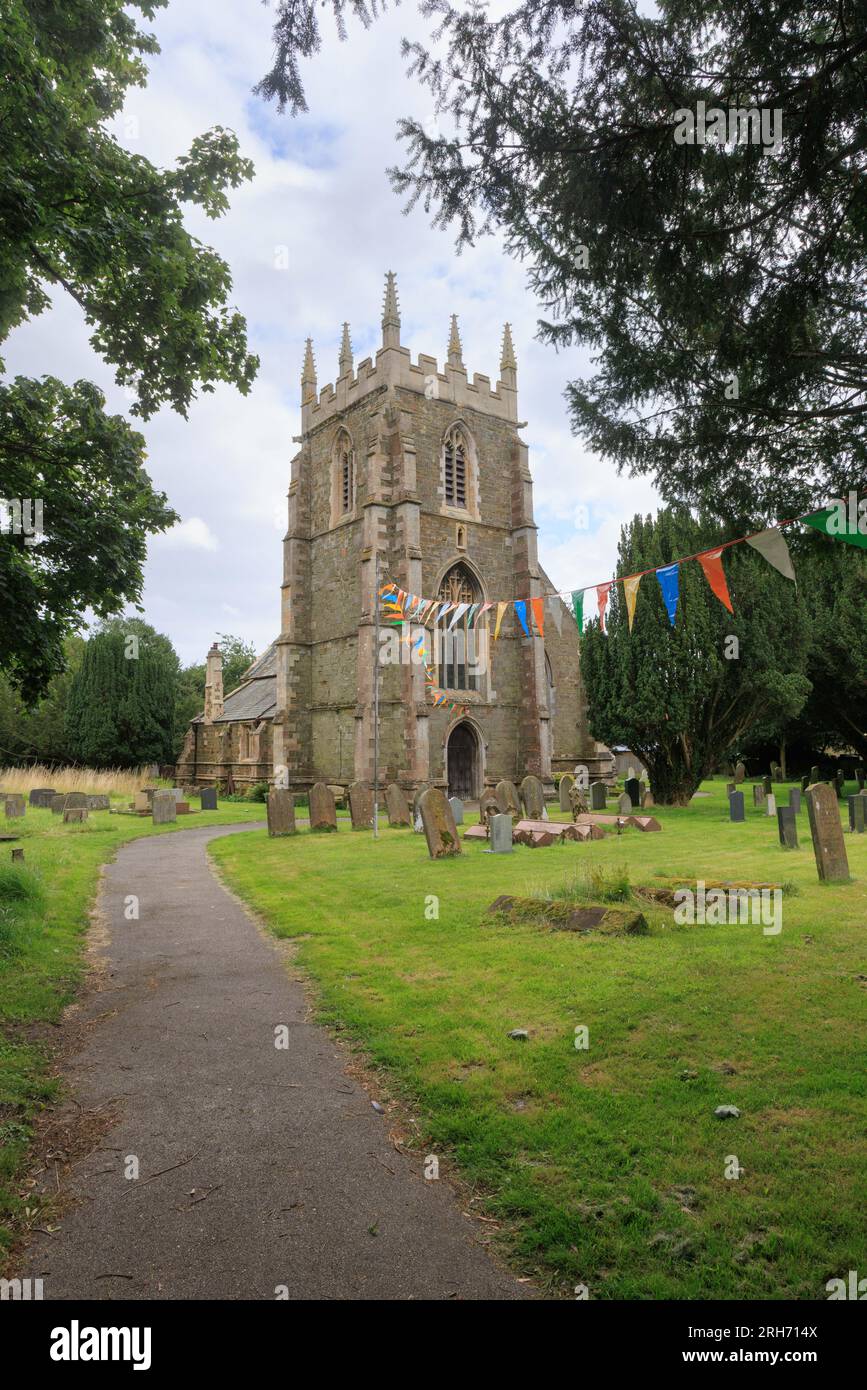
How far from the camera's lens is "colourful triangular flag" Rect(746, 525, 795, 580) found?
5.64m

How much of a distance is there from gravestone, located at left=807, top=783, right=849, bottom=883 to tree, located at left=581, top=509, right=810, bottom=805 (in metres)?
10.1

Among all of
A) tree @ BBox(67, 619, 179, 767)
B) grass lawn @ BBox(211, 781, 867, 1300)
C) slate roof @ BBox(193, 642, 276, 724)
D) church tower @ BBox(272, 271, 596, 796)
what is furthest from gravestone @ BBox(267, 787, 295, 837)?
tree @ BBox(67, 619, 179, 767)

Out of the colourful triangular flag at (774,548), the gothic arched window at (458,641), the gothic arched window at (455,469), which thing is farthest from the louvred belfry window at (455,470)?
the colourful triangular flag at (774,548)

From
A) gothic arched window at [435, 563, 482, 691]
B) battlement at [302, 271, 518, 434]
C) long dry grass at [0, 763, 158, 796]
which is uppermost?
battlement at [302, 271, 518, 434]

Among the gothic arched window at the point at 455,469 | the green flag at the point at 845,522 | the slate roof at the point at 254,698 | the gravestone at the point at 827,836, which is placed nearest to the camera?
the green flag at the point at 845,522

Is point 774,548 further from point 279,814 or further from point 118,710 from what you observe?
point 118,710

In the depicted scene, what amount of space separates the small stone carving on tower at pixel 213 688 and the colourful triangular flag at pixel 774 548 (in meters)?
33.3

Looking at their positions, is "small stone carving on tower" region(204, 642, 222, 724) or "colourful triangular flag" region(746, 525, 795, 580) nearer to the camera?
"colourful triangular flag" region(746, 525, 795, 580)

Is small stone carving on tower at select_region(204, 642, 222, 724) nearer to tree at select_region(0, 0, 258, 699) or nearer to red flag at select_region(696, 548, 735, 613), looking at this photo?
tree at select_region(0, 0, 258, 699)

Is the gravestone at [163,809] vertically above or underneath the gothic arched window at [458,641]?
underneath

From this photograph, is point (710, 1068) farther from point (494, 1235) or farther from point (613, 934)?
point (613, 934)

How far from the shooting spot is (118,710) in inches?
1390

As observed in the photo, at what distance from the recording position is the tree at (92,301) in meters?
5.71

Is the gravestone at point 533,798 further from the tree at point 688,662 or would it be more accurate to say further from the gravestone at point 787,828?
the gravestone at point 787,828
